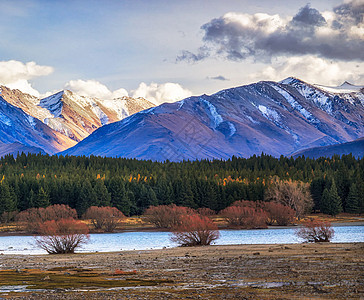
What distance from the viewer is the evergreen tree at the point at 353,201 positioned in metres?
150

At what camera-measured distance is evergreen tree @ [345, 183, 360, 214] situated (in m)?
150

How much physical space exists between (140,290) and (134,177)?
152 m

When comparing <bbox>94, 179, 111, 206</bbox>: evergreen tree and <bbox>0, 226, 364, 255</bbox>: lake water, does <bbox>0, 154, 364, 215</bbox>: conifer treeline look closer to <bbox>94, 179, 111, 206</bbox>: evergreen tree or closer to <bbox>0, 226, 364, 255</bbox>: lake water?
<bbox>94, 179, 111, 206</bbox>: evergreen tree

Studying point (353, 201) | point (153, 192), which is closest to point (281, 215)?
point (353, 201)

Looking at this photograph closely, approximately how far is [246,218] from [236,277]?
269 ft

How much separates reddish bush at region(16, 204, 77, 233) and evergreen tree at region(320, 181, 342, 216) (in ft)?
214

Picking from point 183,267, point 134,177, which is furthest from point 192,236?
point 134,177

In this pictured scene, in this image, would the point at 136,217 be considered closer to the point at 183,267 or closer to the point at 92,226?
the point at 92,226

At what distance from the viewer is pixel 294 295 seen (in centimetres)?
2402

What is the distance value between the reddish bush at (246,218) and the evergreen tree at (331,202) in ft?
116

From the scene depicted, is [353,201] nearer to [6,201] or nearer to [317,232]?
[317,232]

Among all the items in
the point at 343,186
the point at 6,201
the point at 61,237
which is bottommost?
the point at 61,237

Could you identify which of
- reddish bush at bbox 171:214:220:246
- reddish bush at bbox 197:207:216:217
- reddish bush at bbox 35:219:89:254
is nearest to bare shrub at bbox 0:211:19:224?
reddish bush at bbox 197:207:216:217

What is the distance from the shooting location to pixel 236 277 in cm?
3109
